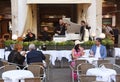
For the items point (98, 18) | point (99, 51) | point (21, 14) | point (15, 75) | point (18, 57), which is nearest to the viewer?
point (15, 75)

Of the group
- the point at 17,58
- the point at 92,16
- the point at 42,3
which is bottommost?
the point at 17,58

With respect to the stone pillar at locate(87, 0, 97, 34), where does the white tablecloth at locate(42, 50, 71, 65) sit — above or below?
below

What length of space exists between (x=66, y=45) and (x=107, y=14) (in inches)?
492

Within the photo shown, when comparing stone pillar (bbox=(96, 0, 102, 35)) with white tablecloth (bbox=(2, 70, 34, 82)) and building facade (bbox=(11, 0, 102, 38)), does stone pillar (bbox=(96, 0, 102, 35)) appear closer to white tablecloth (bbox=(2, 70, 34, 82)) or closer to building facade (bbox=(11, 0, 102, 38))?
building facade (bbox=(11, 0, 102, 38))

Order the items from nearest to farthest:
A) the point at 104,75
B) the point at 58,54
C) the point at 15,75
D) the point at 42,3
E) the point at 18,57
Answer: the point at 15,75 → the point at 104,75 → the point at 18,57 → the point at 58,54 → the point at 42,3

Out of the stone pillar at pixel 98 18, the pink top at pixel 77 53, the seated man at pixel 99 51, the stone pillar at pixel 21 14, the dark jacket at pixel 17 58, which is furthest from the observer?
the stone pillar at pixel 98 18

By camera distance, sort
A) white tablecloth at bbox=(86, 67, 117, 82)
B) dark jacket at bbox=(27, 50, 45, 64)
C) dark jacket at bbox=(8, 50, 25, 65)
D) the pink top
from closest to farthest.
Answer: white tablecloth at bbox=(86, 67, 117, 82) → dark jacket at bbox=(8, 50, 25, 65) → dark jacket at bbox=(27, 50, 45, 64) → the pink top

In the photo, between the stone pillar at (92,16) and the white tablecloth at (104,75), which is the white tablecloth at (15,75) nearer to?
the white tablecloth at (104,75)

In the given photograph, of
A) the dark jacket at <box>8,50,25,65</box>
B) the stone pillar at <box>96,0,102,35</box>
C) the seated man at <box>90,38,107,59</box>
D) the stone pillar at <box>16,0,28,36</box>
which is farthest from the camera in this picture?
the stone pillar at <box>96,0,102,35</box>

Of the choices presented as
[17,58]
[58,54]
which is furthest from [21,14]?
[17,58]

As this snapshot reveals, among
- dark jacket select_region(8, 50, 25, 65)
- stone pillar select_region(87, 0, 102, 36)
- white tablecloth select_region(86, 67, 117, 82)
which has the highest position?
stone pillar select_region(87, 0, 102, 36)

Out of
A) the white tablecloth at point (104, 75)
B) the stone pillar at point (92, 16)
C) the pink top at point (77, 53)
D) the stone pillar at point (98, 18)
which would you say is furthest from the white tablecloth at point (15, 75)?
the stone pillar at point (98, 18)

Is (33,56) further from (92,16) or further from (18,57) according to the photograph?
(92,16)

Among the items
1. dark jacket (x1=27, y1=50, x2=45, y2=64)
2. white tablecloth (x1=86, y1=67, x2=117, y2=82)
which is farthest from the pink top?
white tablecloth (x1=86, y1=67, x2=117, y2=82)
